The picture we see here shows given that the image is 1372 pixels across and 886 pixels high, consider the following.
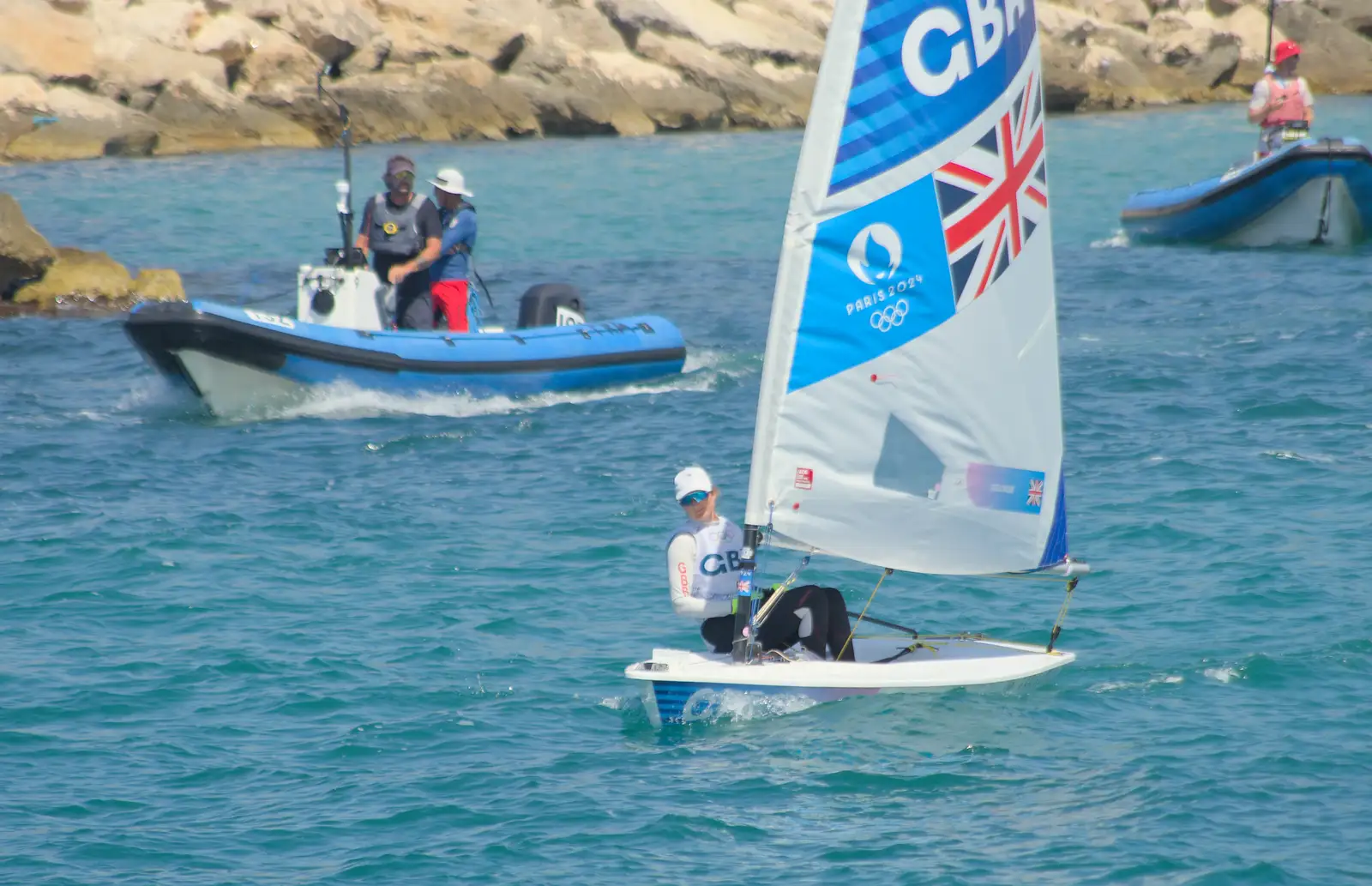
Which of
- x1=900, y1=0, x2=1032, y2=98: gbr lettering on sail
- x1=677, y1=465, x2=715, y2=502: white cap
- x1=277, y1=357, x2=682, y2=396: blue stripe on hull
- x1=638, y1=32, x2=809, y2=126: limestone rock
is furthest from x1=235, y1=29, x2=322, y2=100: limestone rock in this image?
x1=900, y1=0, x2=1032, y2=98: gbr lettering on sail

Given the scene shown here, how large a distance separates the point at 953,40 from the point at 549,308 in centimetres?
1092

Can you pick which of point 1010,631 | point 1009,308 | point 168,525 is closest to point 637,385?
point 168,525

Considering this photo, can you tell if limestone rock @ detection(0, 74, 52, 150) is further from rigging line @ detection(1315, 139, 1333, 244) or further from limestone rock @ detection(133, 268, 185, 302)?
rigging line @ detection(1315, 139, 1333, 244)

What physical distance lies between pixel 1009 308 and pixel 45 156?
36631 mm

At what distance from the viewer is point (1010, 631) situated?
36.5ft

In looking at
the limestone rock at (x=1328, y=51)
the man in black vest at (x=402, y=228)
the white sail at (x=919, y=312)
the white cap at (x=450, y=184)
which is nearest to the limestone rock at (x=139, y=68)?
the man in black vest at (x=402, y=228)

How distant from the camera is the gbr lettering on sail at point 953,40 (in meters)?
8.71

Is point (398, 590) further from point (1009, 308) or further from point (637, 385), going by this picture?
point (637, 385)

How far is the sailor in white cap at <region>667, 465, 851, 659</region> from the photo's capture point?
9.16 m

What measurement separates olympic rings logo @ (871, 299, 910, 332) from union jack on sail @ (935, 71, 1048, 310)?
337mm

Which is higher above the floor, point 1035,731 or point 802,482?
point 802,482

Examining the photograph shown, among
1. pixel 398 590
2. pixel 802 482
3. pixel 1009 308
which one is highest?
pixel 1009 308

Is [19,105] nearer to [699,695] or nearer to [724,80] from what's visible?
[724,80]

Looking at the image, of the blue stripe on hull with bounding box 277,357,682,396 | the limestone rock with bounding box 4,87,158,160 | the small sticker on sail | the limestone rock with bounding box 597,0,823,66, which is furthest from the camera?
the limestone rock with bounding box 597,0,823,66
